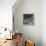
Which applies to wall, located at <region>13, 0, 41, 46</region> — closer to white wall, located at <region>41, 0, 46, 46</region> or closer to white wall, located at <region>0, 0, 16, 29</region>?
white wall, located at <region>41, 0, 46, 46</region>

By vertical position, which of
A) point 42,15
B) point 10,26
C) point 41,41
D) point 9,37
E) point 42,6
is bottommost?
point 41,41

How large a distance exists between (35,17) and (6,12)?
143 centimetres

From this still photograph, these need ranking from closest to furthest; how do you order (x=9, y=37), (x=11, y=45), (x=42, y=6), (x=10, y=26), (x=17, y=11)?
(x=11, y=45), (x=9, y=37), (x=10, y=26), (x=42, y=6), (x=17, y=11)

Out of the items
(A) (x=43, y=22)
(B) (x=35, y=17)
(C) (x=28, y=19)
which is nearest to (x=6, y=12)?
(C) (x=28, y=19)

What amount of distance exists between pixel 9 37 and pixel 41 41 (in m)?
1.76

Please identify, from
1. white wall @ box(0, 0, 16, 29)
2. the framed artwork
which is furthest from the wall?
white wall @ box(0, 0, 16, 29)

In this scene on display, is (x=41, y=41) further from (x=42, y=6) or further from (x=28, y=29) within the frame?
(x=42, y=6)

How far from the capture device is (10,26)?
4066mm

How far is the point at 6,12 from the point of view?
403 centimetres

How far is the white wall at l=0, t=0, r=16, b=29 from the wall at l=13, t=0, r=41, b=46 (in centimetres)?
80

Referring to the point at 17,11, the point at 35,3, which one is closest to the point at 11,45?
the point at 17,11

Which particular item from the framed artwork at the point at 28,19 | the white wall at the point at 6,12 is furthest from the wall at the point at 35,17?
the white wall at the point at 6,12

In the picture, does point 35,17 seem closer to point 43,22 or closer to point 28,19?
point 28,19

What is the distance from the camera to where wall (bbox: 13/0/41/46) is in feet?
15.9
